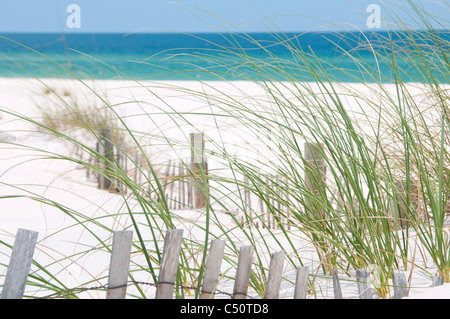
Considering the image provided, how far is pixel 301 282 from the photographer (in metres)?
1.10

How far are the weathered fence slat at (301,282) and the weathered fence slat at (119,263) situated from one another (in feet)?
1.17

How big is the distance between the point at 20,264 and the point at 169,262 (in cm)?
27

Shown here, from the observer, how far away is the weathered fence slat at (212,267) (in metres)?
1.04

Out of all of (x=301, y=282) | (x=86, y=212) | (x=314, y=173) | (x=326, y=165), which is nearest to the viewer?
(x=301, y=282)

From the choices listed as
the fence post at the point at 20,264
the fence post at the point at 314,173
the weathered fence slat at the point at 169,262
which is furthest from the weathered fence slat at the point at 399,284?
the fence post at the point at 20,264

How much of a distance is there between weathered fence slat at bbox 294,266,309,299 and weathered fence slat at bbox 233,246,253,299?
110 mm

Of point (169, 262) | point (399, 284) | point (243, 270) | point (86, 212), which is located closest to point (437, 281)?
point (399, 284)

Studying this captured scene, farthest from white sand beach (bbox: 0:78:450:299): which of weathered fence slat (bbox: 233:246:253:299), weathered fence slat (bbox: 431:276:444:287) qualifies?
weathered fence slat (bbox: 233:246:253:299)

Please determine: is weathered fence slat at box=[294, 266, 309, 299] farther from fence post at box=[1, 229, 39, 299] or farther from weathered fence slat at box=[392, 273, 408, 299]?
fence post at box=[1, 229, 39, 299]

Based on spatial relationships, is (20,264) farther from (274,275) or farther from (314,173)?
(314,173)

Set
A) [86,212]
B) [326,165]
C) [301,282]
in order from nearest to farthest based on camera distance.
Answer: [301,282] < [326,165] < [86,212]

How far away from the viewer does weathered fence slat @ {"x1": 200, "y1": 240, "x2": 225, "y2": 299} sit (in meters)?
1.04

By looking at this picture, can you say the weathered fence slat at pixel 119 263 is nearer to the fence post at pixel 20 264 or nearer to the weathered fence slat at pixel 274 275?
the fence post at pixel 20 264
